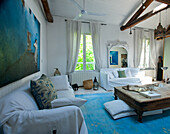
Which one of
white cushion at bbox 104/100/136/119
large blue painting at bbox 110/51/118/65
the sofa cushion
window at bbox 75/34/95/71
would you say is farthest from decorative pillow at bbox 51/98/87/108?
large blue painting at bbox 110/51/118/65

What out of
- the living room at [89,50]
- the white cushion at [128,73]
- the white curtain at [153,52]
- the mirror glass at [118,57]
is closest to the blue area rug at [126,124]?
the living room at [89,50]

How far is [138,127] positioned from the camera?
1590mm

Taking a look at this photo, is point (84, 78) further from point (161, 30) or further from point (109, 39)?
point (161, 30)

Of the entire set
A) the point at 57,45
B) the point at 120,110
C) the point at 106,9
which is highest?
the point at 106,9

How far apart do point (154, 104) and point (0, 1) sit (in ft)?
9.17

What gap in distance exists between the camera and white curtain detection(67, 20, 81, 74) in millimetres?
4094

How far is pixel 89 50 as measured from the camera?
14.7ft

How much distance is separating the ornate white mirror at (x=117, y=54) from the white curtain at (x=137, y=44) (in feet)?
1.96

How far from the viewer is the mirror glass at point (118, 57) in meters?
4.77

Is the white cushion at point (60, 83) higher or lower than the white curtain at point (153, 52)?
lower

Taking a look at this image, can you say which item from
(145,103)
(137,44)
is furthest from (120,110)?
(137,44)

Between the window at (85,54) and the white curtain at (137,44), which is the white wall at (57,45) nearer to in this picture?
the window at (85,54)

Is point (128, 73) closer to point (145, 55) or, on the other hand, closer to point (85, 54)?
point (145, 55)

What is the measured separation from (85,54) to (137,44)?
3.08 meters
